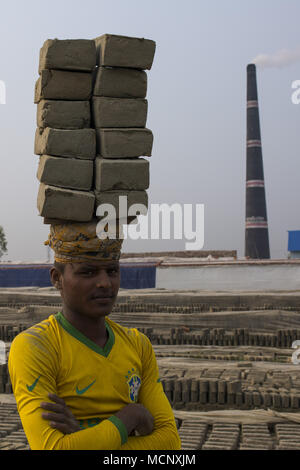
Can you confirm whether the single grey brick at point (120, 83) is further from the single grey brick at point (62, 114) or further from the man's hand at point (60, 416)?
the man's hand at point (60, 416)

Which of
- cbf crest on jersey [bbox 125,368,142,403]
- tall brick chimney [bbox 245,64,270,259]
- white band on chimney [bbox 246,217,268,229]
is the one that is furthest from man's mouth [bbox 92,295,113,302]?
white band on chimney [bbox 246,217,268,229]

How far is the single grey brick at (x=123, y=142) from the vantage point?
233 cm

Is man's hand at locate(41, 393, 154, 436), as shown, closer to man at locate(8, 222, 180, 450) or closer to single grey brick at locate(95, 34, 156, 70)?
man at locate(8, 222, 180, 450)

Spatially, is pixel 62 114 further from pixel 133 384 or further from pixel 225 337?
pixel 225 337

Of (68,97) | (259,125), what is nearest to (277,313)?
(68,97)

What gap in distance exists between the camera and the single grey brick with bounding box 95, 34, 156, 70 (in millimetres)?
2295

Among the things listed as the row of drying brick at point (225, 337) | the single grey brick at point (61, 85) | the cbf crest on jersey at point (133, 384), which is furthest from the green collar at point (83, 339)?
the row of drying brick at point (225, 337)

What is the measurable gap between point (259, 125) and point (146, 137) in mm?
31153

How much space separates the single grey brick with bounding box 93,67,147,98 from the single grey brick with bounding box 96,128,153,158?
0.53 feet

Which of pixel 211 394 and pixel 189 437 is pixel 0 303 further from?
pixel 189 437

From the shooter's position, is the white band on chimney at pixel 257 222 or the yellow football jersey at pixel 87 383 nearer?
the yellow football jersey at pixel 87 383

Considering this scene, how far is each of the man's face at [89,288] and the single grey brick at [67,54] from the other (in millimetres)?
855

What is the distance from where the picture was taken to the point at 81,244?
2.15 metres

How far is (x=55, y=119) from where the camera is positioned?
7.57 ft
